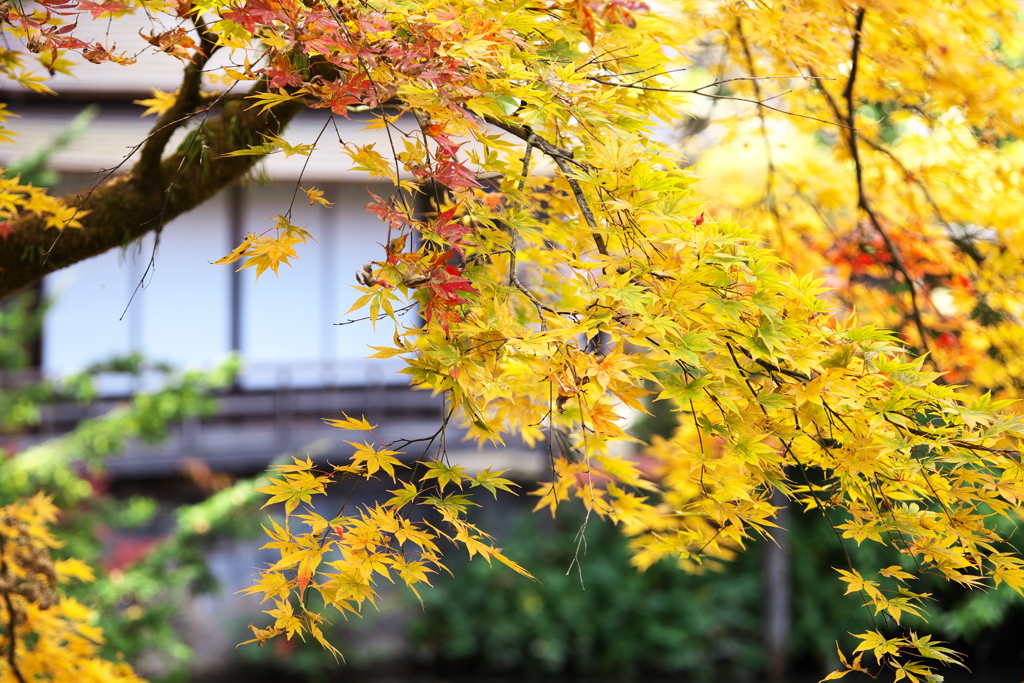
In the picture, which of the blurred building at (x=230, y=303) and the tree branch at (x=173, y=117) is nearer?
the tree branch at (x=173, y=117)

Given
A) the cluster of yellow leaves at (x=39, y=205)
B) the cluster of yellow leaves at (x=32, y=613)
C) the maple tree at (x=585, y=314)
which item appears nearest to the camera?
the maple tree at (x=585, y=314)

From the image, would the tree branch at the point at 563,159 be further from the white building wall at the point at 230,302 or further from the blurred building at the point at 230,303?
the white building wall at the point at 230,302

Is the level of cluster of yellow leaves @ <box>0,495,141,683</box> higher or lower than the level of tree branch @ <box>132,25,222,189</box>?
lower

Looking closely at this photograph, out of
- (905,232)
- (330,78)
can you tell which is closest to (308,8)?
(330,78)

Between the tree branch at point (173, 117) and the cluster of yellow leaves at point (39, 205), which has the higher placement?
the tree branch at point (173, 117)

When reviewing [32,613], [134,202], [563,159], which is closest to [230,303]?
[32,613]

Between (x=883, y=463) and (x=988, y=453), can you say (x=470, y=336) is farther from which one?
(x=988, y=453)

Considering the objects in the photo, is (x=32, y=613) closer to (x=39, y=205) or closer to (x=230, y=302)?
(x=39, y=205)

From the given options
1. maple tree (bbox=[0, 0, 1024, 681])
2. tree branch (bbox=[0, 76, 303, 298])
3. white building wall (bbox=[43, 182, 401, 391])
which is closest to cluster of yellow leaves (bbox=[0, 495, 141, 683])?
tree branch (bbox=[0, 76, 303, 298])

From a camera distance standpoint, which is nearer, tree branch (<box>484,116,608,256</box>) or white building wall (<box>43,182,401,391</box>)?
tree branch (<box>484,116,608,256</box>)

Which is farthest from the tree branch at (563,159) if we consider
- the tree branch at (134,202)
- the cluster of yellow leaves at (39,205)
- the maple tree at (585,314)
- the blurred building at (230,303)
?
the blurred building at (230,303)

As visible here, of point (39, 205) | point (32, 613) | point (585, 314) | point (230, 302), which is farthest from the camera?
point (230, 302)

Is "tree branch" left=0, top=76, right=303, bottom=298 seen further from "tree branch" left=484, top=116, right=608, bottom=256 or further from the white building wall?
the white building wall

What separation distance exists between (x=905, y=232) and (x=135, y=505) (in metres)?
4.84
